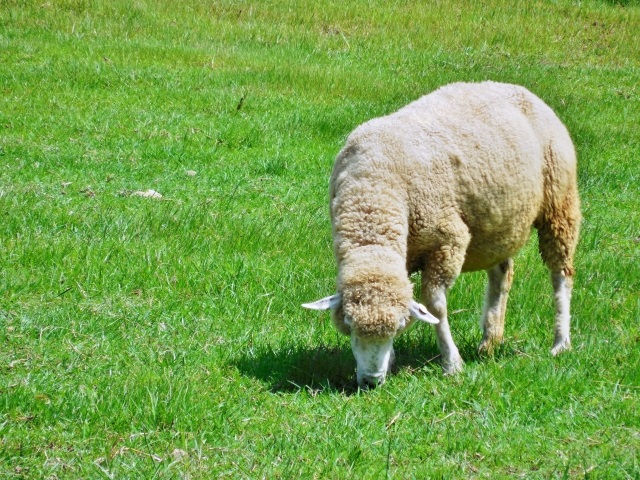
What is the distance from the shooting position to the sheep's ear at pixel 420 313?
5.19m

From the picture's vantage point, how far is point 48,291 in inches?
243

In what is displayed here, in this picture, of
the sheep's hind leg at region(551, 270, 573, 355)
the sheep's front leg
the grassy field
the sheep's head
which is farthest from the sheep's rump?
the grassy field

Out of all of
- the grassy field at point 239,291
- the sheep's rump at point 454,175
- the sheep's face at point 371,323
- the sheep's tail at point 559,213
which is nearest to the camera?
the grassy field at point 239,291

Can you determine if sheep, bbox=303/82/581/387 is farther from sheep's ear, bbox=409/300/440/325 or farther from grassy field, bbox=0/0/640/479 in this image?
grassy field, bbox=0/0/640/479

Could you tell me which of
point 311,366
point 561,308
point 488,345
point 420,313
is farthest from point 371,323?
point 561,308

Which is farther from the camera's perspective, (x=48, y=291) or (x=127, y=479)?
(x=48, y=291)

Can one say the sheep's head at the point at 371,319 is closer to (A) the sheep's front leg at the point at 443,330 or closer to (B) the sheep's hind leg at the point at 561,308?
(A) the sheep's front leg at the point at 443,330

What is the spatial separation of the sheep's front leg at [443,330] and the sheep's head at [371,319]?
30 centimetres

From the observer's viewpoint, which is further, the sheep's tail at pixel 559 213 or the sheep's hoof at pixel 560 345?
the sheep's tail at pixel 559 213

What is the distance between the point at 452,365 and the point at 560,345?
36.3 inches

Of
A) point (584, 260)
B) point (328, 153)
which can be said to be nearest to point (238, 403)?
point (584, 260)

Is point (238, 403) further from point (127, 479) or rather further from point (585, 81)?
point (585, 81)

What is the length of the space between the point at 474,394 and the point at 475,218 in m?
1.13

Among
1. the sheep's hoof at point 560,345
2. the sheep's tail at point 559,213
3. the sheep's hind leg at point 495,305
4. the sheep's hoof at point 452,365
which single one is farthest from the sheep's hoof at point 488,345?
the sheep's tail at point 559,213
